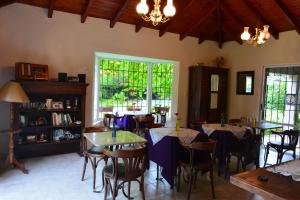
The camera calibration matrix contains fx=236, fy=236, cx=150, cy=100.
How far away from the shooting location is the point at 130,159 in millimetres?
2725

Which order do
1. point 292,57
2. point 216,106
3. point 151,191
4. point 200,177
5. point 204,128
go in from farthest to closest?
point 216,106 → point 292,57 → point 204,128 → point 200,177 → point 151,191

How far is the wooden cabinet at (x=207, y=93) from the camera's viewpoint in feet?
21.7

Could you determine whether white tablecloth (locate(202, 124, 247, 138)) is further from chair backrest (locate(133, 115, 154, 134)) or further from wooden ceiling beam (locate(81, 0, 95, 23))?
wooden ceiling beam (locate(81, 0, 95, 23))

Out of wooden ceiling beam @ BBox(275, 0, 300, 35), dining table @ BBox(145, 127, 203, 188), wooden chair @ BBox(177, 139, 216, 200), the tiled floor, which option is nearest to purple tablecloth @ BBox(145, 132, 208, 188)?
dining table @ BBox(145, 127, 203, 188)

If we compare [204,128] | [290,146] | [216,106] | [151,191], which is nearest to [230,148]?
[204,128]

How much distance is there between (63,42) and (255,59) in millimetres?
4996

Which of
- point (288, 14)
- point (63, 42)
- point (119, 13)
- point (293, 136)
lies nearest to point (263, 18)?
point (288, 14)

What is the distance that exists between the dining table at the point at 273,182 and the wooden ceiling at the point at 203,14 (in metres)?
4.21

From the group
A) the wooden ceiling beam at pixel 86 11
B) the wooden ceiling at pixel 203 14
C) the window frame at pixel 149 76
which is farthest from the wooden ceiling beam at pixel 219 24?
the wooden ceiling beam at pixel 86 11

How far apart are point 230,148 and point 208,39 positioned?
13.9ft

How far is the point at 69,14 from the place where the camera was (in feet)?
16.7

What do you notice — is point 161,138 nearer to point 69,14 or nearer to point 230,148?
point 230,148

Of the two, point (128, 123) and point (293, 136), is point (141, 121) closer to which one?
point (128, 123)

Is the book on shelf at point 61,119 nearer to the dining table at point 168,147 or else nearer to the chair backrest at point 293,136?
the dining table at point 168,147
